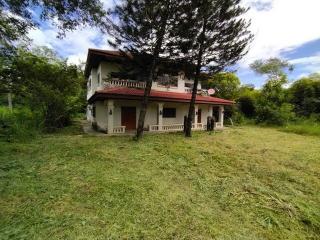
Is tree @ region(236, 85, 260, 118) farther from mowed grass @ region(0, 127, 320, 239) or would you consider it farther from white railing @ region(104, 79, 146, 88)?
mowed grass @ region(0, 127, 320, 239)

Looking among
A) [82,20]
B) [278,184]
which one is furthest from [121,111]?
[278,184]

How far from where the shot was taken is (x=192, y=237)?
376 cm

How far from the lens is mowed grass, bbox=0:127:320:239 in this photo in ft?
12.9

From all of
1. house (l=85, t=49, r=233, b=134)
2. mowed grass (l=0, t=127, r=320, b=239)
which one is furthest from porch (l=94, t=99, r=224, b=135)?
mowed grass (l=0, t=127, r=320, b=239)

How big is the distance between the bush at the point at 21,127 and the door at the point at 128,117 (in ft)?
17.0

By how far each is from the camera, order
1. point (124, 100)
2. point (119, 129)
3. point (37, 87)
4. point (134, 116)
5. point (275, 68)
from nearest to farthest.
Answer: point (37, 87) → point (119, 129) → point (124, 100) → point (134, 116) → point (275, 68)

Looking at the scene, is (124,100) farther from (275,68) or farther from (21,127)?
(275,68)

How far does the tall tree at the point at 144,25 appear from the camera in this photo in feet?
31.8

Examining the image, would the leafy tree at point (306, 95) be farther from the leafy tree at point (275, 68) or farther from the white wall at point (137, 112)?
the white wall at point (137, 112)

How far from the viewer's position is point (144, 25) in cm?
989

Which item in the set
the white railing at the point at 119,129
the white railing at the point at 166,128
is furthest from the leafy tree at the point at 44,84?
the white railing at the point at 166,128

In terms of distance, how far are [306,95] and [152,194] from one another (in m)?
25.4

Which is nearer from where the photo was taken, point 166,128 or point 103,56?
point 103,56

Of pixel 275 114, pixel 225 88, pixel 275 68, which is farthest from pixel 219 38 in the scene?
pixel 275 68
